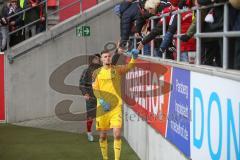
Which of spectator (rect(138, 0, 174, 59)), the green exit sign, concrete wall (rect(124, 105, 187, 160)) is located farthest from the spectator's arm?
spectator (rect(138, 0, 174, 59))

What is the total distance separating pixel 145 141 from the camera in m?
10.4

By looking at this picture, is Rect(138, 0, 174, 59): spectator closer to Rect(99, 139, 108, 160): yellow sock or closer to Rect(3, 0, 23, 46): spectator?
Rect(99, 139, 108, 160): yellow sock

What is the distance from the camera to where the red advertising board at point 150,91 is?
28.0 feet

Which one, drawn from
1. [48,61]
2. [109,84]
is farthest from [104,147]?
[48,61]

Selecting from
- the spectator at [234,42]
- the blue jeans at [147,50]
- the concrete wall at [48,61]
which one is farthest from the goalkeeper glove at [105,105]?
the concrete wall at [48,61]

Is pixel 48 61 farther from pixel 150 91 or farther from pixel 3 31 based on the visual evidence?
pixel 150 91

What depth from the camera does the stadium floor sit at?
37.9 ft

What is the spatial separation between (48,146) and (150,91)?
3.86 m

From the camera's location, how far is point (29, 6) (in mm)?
17703

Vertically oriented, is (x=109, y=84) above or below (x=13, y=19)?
below

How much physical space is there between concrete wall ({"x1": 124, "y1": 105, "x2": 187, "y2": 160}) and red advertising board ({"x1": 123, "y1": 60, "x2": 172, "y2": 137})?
0.16 metres

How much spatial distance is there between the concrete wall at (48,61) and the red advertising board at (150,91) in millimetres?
5246

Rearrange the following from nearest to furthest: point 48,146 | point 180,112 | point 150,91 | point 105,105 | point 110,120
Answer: point 180,112, point 150,91, point 105,105, point 110,120, point 48,146

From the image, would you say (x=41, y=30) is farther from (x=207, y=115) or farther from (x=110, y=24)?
(x=207, y=115)
